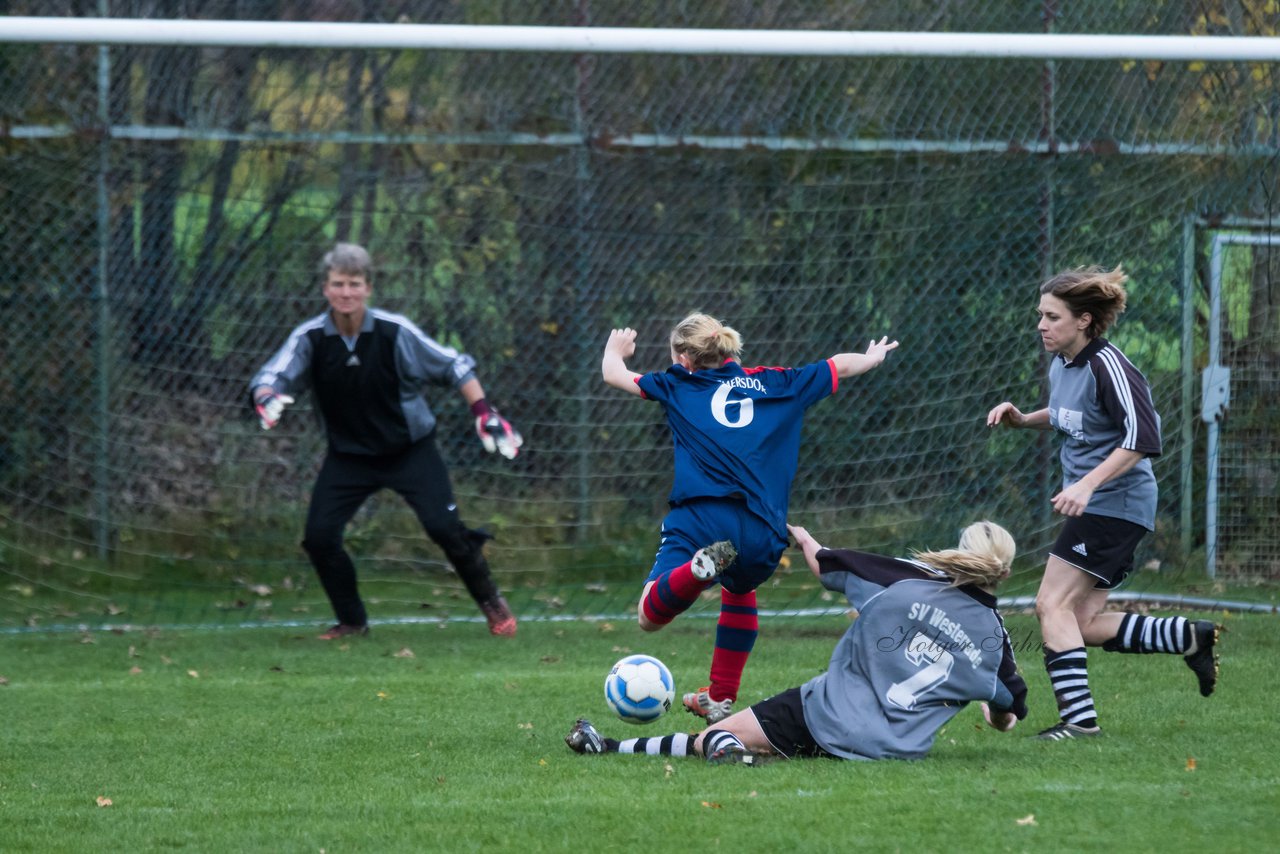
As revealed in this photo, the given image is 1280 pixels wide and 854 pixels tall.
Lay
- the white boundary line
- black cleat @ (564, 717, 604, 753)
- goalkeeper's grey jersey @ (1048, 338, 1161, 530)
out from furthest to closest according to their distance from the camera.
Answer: the white boundary line
goalkeeper's grey jersey @ (1048, 338, 1161, 530)
black cleat @ (564, 717, 604, 753)

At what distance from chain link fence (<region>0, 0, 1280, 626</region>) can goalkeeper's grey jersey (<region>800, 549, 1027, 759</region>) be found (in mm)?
3964

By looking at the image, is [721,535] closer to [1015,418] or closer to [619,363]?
[619,363]

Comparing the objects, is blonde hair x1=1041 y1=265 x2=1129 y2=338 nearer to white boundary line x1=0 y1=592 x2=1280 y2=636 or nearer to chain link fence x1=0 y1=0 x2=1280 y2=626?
chain link fence x1=0 y1=0 x2=1280 y2=626

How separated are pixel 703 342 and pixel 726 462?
45 centimetres

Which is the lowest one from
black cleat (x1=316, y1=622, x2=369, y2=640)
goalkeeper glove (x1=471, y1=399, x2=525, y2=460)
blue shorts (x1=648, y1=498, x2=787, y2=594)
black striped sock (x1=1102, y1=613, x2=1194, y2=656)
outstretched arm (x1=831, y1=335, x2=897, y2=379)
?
black cleat (x1=316, y1=622, x2=369, y2=640)

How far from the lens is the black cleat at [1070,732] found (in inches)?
204

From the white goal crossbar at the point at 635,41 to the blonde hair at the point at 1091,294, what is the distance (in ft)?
9.39

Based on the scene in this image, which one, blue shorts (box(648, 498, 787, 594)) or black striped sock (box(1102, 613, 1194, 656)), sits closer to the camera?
blue shorts (box(648, 498, 787, 594))

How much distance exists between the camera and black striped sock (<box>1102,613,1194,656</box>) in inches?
216

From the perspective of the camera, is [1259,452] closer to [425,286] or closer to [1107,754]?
[1107,754]

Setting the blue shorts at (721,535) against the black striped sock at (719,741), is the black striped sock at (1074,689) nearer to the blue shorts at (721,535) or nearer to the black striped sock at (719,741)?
the blue shorts at (721,535)

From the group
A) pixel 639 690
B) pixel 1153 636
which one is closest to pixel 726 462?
pixel 639 690

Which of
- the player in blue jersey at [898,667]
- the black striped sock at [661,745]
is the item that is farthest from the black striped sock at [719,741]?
the black striped sock at [661,745]

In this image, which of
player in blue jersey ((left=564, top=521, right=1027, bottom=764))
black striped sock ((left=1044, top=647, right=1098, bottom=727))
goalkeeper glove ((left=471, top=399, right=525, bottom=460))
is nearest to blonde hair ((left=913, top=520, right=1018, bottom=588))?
player in blue jersey ((left=564, top=521, right=1027, bottom=764))
